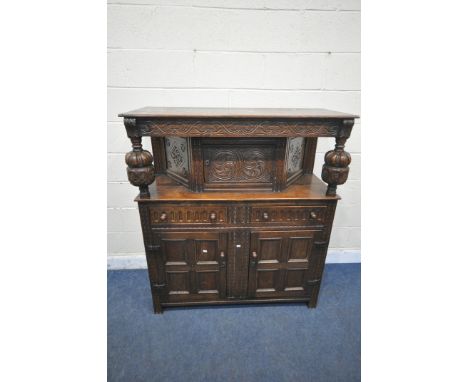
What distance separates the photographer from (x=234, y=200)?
1423 mm

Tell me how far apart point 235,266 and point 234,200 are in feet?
1.60

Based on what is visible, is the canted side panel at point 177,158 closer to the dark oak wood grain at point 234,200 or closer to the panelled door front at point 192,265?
the dark oak wood grain at point 234,200

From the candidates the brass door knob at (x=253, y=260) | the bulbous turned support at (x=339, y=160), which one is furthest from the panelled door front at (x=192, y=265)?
the bulbous turned support at (x=339, y=160)

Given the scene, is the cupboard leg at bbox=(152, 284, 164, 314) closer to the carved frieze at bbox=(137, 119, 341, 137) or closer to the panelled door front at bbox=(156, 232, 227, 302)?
the panelled door front at bbox=(156, 232, 227, 302)

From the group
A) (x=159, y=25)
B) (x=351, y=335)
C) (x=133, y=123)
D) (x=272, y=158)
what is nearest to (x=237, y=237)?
(x=272, y=158)

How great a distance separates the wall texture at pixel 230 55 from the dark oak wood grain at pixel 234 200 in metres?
0.30

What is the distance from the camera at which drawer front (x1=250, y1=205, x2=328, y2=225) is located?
1.47 meters

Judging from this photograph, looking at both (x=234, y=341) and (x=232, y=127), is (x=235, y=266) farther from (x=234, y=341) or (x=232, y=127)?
(x=232, y=127)

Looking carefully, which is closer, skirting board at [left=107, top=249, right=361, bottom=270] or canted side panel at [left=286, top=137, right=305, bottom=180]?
canted side panel at [left=286, top=137, right=305, bottom=180]

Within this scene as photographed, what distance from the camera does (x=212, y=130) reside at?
1.25 m

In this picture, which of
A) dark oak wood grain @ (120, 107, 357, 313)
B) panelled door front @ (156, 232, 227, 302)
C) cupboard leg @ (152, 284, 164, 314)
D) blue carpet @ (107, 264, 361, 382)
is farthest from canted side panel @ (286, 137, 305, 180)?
cupboard leg @ (152, 284, 164, 314)

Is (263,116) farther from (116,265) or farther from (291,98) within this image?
(116,265)

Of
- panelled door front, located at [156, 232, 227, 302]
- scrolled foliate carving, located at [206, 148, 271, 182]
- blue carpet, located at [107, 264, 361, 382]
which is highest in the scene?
scrolled foliate carving, located at [206, 148, 271, 182]

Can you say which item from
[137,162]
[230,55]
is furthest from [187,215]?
[230,55]
